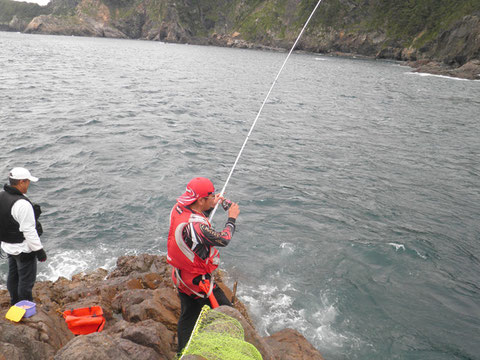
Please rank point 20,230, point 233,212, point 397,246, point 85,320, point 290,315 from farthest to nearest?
point 397,246 < point 290,315 < point 85,320 < point 20,230 < point 233,212

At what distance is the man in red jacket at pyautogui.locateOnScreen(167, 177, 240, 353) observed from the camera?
13.3ft

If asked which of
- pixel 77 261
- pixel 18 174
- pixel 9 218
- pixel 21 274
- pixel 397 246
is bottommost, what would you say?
pixel 77 261

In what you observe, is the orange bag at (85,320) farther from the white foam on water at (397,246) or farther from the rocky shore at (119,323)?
the white foam on water at (397,246)

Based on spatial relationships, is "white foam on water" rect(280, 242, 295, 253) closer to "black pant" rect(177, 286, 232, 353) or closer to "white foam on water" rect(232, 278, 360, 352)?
"white foam on water" rect(232, 278, 360, 352)

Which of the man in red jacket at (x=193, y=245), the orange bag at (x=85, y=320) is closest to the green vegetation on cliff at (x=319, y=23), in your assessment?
the man in red jacket at (x=193, y=245)

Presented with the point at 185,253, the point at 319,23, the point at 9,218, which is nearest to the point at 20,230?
the point at 9,218

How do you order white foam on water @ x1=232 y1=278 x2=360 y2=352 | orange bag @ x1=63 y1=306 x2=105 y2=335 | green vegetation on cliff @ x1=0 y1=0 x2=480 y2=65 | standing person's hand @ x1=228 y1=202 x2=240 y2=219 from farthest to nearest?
green vegetation on cliff @ x1=0 y1=0 x2=480 y2=65 < white foam on water @ x1=232 y1=278 x2=360 y2=352 < orange bag @ x1=63 y1=306 x2=105 y2=335 < standing person's hand @ x1=228 y1=202 x2=240 y2=219

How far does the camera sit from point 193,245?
4109 mm

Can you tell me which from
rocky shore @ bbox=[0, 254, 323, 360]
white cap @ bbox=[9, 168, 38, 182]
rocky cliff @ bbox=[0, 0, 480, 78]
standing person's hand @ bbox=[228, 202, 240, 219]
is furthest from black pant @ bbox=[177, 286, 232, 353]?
rocky cliff @ bbox=[0, 0, 480, 78]

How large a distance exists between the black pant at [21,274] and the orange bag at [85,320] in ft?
2.56

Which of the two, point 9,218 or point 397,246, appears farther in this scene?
point 397,246

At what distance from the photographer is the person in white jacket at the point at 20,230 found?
5.01 m

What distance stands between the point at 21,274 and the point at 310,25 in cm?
14013

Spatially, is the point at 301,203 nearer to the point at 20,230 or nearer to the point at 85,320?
the point at 85,320
